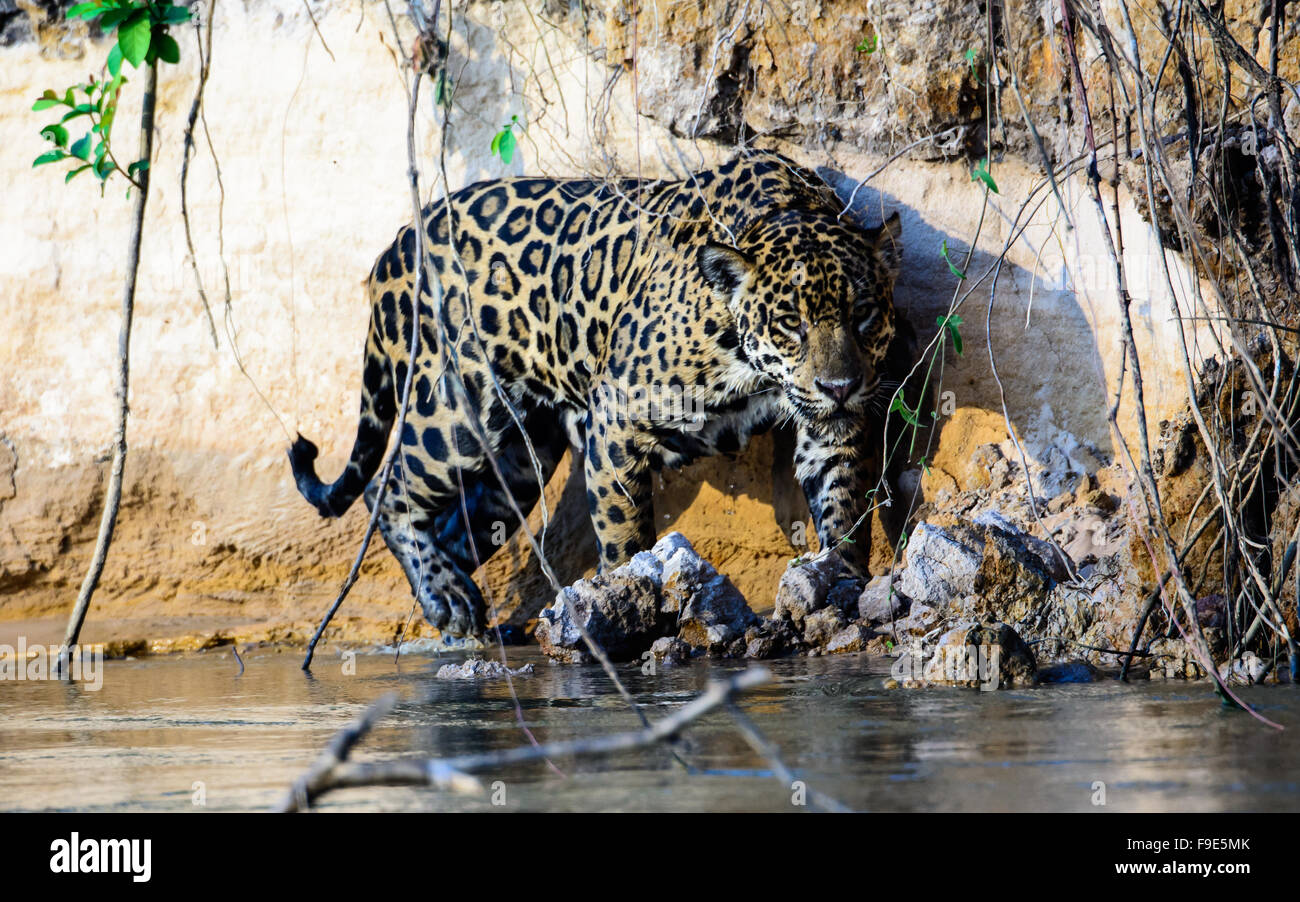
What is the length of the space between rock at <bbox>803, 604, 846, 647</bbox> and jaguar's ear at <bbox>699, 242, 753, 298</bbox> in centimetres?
127

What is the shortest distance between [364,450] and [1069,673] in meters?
3.18

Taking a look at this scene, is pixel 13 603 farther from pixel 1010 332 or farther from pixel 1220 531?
pixel 1220 531

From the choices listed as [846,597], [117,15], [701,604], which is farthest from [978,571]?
[117,15]

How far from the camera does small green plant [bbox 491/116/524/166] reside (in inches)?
229

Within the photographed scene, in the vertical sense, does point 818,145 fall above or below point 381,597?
above

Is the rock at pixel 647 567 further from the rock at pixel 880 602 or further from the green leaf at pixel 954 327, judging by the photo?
the green leaf at pixel 954 327

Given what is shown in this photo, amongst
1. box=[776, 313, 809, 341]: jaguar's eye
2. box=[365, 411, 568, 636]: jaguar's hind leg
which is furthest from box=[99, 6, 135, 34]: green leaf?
box=[776, 313, 809, 341]: jaguar's eye

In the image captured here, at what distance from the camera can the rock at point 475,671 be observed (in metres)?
4.47

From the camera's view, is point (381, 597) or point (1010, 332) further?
point (381, 597)

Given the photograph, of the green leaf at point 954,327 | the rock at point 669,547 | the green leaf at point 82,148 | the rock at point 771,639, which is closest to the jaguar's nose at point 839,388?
the green leaf at point 954,327

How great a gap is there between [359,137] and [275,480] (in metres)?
1.55

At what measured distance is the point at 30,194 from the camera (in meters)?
6.43

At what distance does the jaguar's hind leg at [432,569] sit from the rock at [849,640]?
1.68m

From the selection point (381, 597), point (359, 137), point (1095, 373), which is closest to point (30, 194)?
point (359, 137)
